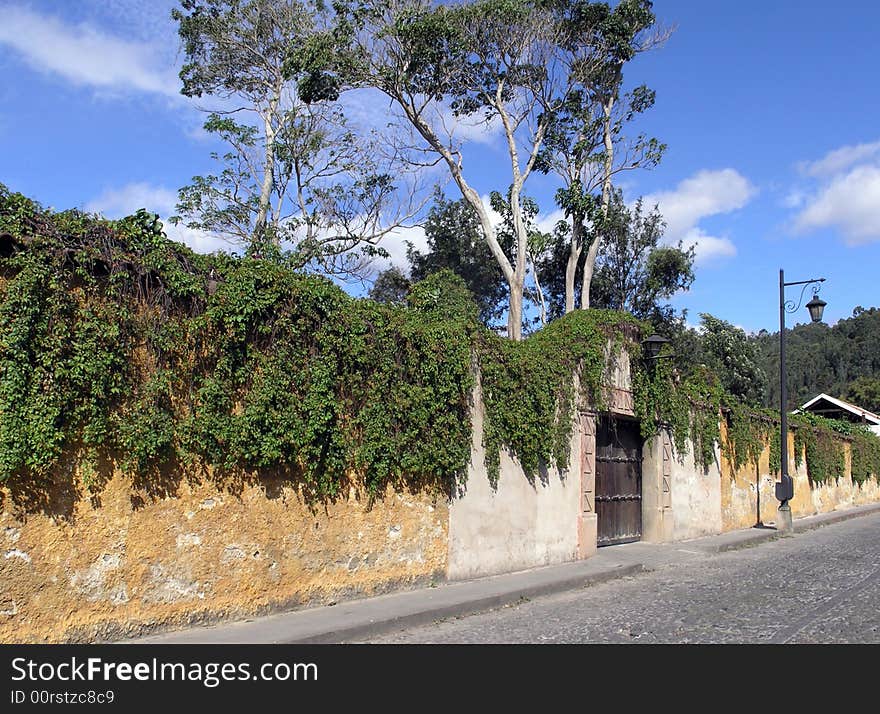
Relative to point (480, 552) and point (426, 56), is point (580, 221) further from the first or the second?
point (480, 552)

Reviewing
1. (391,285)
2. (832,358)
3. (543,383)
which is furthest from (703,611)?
(832,358)

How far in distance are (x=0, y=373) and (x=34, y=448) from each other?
61 centimetres

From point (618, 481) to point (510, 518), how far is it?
444cm

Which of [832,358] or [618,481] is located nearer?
[618,481]

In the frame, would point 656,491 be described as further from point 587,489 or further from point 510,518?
point 510,518

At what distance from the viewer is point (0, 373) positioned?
223 inches

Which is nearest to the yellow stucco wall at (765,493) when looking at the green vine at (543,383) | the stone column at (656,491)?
the stone column at (656,491)

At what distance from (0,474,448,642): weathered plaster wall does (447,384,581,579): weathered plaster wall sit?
1.11 m

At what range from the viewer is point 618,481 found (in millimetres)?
14914

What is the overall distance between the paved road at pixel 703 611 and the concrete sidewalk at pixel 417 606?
164mm

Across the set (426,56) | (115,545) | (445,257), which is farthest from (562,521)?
(445,257)

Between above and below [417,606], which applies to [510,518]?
above

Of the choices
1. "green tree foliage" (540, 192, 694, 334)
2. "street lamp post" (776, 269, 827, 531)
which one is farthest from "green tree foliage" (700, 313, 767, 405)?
"street lamp post" (776, 269, 827, 531)

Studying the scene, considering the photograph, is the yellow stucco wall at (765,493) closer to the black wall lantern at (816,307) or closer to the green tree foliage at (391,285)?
the black wall lantern at (816,307)
